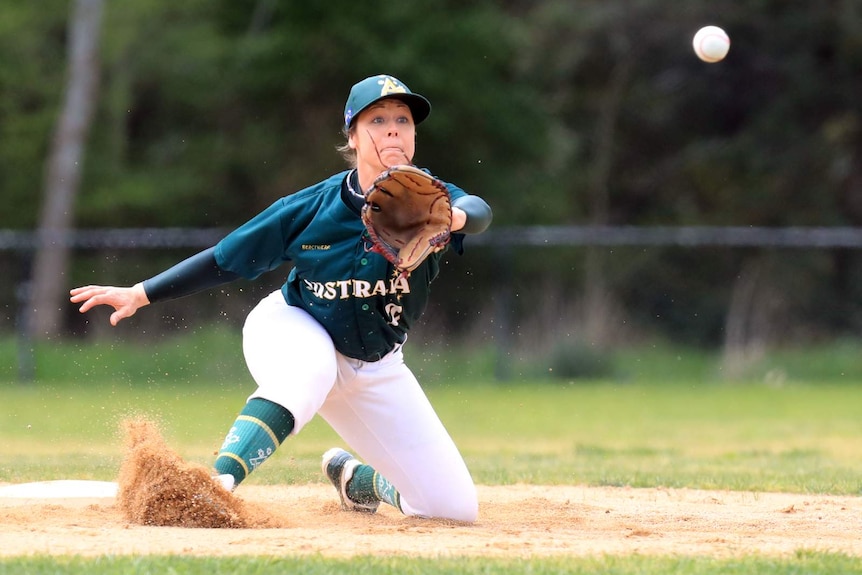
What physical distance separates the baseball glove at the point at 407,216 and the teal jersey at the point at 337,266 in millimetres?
207

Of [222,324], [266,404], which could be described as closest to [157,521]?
[266,404]

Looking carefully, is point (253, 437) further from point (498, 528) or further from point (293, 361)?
point (498, 528)

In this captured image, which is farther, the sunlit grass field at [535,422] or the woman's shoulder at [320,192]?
the sunlit grass field at [535,422]

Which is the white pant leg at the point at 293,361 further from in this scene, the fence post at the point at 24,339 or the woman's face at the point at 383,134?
the fence post at the point at 24,339

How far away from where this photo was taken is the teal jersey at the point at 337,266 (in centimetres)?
459

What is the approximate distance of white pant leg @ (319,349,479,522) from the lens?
15.8 ft

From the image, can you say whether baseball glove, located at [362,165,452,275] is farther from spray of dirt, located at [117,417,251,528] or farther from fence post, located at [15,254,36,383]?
fence post, located at [15,254,36,383]

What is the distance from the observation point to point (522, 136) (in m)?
19.8

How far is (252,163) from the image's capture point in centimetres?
1958

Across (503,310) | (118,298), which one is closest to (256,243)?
(118,298)

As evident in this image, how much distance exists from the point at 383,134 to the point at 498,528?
1.56m

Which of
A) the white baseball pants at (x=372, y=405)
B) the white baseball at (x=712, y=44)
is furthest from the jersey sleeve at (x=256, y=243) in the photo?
the white baseball at (x=712, y=44)

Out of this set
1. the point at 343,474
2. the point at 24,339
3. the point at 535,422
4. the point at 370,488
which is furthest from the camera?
the point at 24,339

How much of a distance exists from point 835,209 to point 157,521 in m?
18.5
